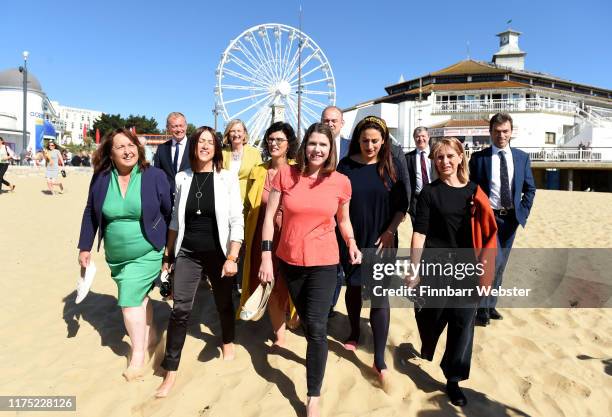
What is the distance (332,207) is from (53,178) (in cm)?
1389

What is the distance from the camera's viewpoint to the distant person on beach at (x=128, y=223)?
291 cm

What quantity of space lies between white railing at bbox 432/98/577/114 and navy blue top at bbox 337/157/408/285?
3807 cm

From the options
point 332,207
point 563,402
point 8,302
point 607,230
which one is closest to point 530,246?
point 607,230

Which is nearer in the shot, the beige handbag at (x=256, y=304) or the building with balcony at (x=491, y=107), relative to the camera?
the beige handbag at (x=256, y=304)

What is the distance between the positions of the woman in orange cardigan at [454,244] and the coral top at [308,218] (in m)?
0.60

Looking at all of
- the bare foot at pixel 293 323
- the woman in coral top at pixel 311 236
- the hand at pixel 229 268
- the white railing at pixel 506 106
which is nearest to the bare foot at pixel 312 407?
the woman in coral top at pixel 311 236

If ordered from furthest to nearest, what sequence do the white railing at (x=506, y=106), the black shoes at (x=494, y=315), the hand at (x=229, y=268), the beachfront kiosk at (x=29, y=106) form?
the beachfront kiosk at (x=29, y=106)
the white railing at (x=506, y=106)
the black shoes at (x=494, y=315)
the hand at (x=229, y=268)

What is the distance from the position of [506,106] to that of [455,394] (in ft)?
132

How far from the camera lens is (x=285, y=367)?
116 inches

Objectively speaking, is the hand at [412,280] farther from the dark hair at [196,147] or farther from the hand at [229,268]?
the dark hair at [196,147]

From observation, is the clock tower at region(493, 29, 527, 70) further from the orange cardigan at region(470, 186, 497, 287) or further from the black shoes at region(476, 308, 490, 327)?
the orange cardigan at region(470, 186, 497, 287)

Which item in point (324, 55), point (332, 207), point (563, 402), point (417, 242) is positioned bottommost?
point (563, 402)

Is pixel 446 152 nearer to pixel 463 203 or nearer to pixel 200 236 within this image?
pixel 463 203

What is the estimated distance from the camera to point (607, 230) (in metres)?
8.30
